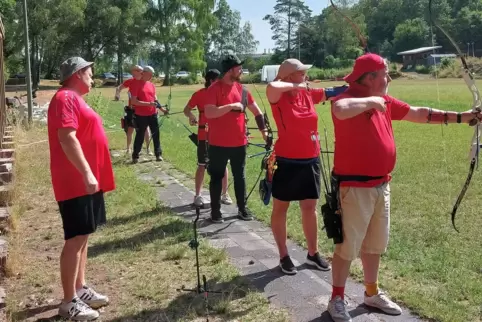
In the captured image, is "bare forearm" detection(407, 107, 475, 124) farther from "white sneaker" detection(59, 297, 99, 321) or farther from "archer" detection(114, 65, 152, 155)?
"archer" detection(114, 65, 152, 155)

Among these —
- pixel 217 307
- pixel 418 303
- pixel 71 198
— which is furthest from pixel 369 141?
pixel 71 198

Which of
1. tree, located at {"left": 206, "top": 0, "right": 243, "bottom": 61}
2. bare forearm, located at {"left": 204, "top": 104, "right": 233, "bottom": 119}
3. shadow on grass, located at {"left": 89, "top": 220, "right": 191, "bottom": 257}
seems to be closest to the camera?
shadow on grass, located at {"left": 89, "top": 220, "right": 191, "bottom": 257}

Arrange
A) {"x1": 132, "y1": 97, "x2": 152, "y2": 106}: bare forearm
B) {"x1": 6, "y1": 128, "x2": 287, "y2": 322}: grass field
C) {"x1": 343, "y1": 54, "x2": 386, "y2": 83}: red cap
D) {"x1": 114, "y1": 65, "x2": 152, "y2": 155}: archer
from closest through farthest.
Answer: {"x1": 343, "y1": 54, "x2": 386, "y2": 83}: red cap, {"x1": 6, "y1": 128, "x2": 287, "y2": 322}: grass field, {"x1": 132, "y1": 97, "x2": 152, "y2": 106}: bare forearm, {"x1": 114, "y1": 65, "x2": 152, "y2": 155}: archer

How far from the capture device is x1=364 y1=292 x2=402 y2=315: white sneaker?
3826 mm

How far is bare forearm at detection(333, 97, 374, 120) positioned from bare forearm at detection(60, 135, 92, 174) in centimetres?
164

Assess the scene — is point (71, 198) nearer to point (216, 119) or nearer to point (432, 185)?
point (216, 119)

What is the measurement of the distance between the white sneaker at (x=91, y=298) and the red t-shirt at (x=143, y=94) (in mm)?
6618

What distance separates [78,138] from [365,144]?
6.21 feet

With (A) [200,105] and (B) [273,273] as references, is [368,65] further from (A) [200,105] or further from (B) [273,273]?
(A) [200,105]

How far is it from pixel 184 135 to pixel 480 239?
38.5ft

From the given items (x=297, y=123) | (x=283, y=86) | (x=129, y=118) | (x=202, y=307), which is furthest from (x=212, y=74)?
(x=129, y=118)

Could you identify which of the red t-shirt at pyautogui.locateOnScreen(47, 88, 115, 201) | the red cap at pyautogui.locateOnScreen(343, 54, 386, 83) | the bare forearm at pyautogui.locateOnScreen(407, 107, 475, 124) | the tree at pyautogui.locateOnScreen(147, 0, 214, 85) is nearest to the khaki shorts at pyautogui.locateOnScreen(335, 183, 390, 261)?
the bare forearm at pyautogui.locateOnScreen(407, 107, 475, 124)

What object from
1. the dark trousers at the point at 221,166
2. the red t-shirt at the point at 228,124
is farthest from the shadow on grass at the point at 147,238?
the red t-shirt at the point at 228,124

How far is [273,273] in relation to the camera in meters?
4.68
